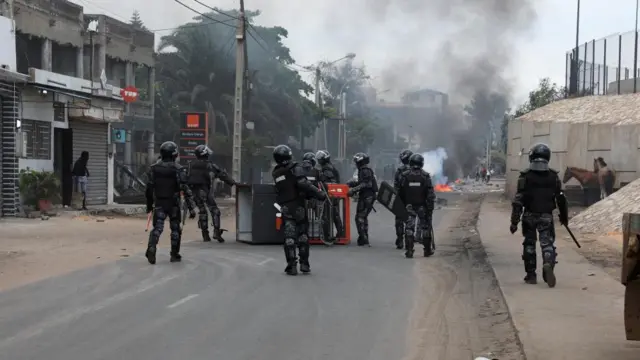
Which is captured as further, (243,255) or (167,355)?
(243,255)

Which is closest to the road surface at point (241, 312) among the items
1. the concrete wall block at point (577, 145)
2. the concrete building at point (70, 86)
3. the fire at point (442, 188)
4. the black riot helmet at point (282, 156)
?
the black riot helmet at point (282, 156)

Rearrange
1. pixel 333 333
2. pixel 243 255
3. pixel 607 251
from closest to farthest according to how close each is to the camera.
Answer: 1. pixel 333 333
2. pixel 243 255
3. pixel 607 251

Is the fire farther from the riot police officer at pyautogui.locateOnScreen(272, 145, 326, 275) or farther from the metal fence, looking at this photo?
the riot police officer at pyautogui.locateOnScreen(272, 145, 326, 275)

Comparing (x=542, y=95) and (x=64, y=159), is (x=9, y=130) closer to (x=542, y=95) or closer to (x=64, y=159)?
(x=64, y=159)

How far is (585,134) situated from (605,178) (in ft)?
10.9

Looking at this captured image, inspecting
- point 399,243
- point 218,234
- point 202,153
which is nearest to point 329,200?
point 399,243

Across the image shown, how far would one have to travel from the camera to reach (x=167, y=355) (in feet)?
20.1

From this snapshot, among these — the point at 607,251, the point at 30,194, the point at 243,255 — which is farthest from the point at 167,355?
the point at 30,194

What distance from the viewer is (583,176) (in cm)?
2820

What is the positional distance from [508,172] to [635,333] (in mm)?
32516

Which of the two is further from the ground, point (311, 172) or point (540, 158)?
point (540, 158)

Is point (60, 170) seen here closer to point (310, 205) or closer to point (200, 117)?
point (200, 117)

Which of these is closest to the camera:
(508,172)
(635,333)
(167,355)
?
(635,333)

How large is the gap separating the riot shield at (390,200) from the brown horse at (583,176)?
14489 millimetres
